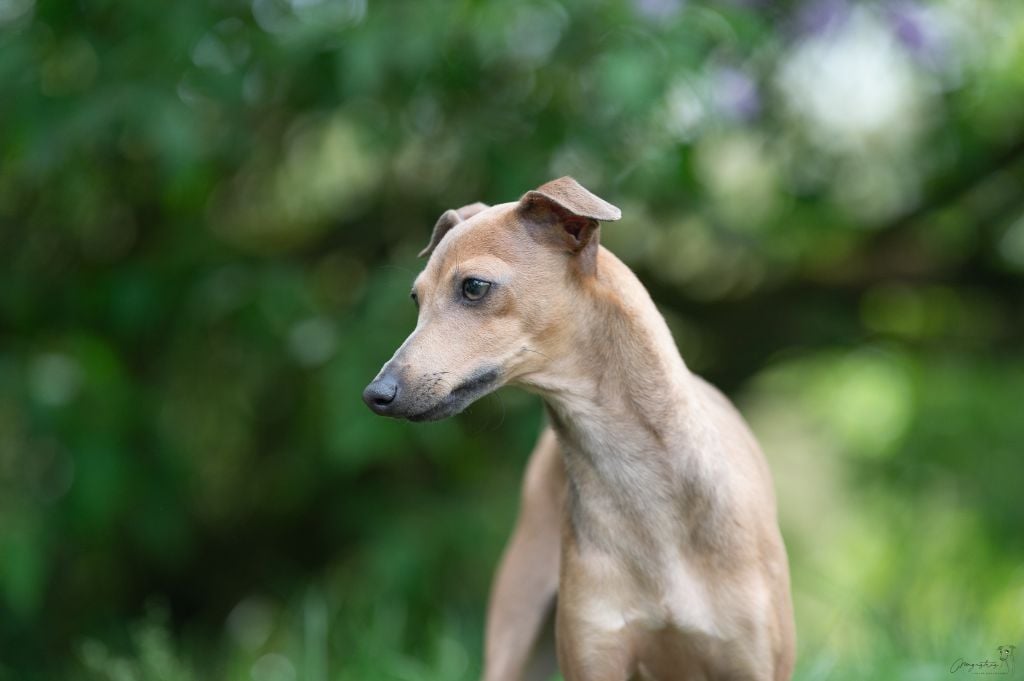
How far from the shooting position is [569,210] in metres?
2.79

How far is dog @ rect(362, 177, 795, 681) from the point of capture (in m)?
2.86

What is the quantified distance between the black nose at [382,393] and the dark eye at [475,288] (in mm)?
278

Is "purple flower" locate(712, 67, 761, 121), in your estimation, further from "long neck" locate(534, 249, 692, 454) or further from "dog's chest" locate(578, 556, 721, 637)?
"dog's chest" locate(578, 556, 721, 637)

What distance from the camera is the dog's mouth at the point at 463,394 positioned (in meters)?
2.71

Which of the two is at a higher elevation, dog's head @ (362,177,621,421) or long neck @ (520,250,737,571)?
dog's head @ (362,177,621,421)

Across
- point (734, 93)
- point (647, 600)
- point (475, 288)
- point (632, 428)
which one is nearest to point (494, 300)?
point (475, 288)

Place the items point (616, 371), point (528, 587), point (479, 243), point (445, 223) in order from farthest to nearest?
point (528, 587) → point (445, 223) → point (616, 371) → point (479, 243)

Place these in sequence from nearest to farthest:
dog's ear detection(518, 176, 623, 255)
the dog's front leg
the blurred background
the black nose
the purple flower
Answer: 1. the black nose
2. dog's ear detection(518, 176, 623, 255)
3. the dog's front leg
4. the blurred background
5. the purple flower

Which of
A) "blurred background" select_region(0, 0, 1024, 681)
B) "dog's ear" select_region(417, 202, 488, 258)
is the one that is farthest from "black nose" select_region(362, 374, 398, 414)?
"blurred background" select_region(0, 0, 1024, 681)

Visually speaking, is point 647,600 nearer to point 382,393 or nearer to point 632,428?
point 632,428

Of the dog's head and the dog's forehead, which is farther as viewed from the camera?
the dog's forehead

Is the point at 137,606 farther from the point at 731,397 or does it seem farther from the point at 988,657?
the point at 988,657

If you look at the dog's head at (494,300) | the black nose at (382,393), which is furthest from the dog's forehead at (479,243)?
the black nose at (382,393)

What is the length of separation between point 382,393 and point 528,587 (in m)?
1.19
